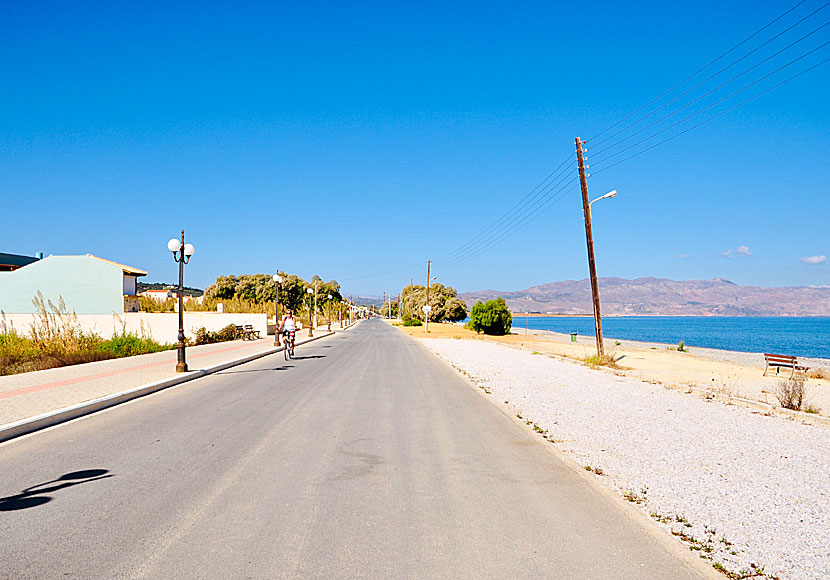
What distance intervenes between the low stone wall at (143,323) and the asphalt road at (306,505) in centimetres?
2660

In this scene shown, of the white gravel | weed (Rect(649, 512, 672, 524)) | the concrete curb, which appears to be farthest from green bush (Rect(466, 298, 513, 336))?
weed (Rect(649, 512, 672, 524))

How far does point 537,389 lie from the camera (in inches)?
632

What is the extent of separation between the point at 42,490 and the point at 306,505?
270cm

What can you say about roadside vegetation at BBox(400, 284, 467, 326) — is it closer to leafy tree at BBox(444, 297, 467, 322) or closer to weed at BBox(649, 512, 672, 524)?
leafy tree at BBox(444, 297, 467, 322)

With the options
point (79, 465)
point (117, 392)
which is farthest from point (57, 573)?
point (117, 392)

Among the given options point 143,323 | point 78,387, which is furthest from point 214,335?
point 78,387

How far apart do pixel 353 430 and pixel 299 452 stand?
174 cm

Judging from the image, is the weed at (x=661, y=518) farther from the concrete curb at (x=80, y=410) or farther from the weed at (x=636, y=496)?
the concrete curb at (x=80, y=410)

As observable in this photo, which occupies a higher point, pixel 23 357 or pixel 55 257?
pixel 55 257

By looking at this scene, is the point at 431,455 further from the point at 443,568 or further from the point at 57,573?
the point at 57,573

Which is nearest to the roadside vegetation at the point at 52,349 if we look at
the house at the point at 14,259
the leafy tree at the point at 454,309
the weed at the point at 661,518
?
the weed at the point at 661,518

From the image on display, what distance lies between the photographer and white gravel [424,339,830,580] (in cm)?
484

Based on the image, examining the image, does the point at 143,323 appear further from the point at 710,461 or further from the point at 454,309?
the point at 454,309

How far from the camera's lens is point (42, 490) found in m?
5.91
